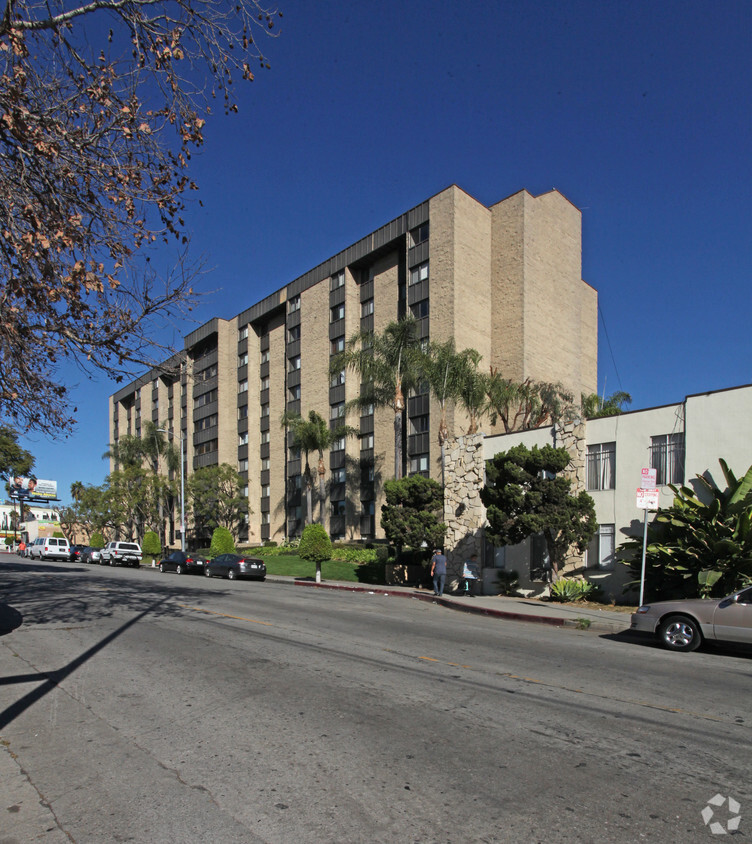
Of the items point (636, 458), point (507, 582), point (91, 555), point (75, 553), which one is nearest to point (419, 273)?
point (507, 582)

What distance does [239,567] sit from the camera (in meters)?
34.2

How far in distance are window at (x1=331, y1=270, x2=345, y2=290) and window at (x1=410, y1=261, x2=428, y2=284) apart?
7815 mm

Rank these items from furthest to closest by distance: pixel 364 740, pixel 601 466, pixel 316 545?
pixel 316 545, pixel 601 466, pixel 364 740

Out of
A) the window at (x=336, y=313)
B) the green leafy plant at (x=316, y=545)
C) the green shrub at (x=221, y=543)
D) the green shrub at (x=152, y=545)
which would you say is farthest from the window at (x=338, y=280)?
the green shrub at (x=152, y=545)

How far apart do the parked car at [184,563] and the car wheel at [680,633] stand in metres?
31.8

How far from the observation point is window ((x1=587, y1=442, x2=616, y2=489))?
21.4m

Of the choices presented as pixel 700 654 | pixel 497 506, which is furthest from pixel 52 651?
pixel 497 506

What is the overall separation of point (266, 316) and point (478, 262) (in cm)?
2448

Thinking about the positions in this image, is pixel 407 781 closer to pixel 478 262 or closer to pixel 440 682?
pixel 440 682

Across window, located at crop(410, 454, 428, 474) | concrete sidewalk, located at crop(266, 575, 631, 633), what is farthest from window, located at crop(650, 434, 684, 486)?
window, located at crop(410, 454, 428, 474)

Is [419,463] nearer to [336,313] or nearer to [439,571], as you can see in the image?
[336,313]

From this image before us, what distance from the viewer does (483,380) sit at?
31953mm

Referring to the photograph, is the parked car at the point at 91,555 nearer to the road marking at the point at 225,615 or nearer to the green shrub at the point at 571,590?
the road marking at the point at 225,615

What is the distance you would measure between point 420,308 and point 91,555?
31283mm
